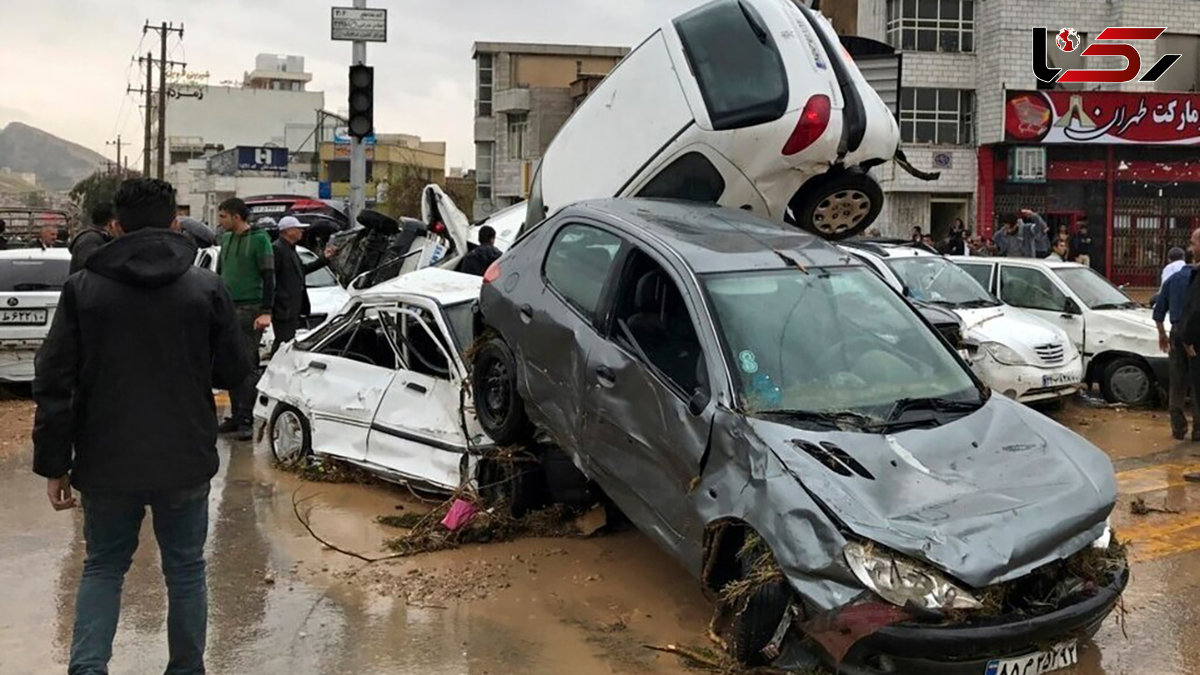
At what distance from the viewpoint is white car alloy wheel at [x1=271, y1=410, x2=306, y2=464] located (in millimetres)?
7652

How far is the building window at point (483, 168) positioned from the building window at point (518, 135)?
1.67m

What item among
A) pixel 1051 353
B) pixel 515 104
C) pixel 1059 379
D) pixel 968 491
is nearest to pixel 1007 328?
pixel 1051 353

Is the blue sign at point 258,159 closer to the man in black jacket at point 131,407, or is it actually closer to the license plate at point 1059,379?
the license plate at point 1059,379

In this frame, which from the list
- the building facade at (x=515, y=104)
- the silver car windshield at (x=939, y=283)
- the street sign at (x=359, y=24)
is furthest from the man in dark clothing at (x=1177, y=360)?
the building facade at (x=515, y=104)

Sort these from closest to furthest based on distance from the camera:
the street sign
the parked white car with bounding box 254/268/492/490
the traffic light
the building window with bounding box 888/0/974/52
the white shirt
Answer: the parked white car with bounding box 254/268/492/490 → the white shirt → the traffic light → the street sign → the building window with bounding box 888/0/974/52

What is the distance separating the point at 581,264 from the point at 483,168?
44.8 m

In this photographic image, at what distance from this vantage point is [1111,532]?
444 centimetres

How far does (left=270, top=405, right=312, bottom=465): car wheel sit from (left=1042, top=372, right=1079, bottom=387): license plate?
650 centimetres

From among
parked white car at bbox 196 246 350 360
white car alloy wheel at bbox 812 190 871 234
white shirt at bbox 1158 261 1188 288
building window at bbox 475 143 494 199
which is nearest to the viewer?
white car alloy wheel at bbox 812 190 871 234

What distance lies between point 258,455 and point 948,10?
93.9 ft

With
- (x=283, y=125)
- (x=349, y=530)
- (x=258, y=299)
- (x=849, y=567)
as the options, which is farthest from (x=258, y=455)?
(x=283, y=125)

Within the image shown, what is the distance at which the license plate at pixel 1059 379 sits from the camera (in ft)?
32.0

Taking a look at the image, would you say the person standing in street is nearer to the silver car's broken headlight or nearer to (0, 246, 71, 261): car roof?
(0, 246, 71, 261): car roof

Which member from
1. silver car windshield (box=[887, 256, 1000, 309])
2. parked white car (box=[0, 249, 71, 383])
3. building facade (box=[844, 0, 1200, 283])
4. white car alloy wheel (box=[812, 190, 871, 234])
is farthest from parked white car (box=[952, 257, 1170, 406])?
building facade (box=[844, 0, 1200, 283])
